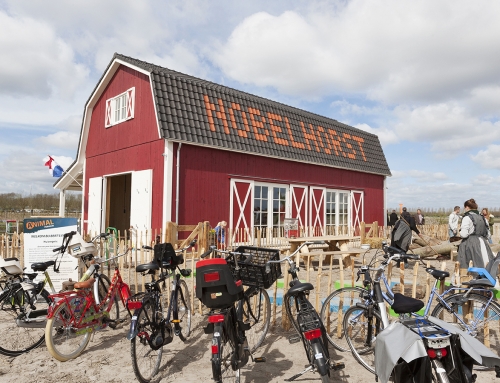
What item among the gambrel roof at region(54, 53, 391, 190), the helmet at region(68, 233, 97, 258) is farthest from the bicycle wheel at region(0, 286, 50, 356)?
the gambrel roof at region(54, 53, 391, 190)

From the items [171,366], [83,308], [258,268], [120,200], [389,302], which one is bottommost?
[171,366]

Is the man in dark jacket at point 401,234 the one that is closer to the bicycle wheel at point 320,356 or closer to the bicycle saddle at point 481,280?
the bicycle saddle at point 481,280

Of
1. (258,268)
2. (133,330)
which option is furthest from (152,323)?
(258,268)

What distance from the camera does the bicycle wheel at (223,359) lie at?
11.3ft

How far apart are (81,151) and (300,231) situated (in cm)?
903

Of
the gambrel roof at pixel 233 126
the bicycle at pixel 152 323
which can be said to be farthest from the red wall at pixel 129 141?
the bicycle at pixel 152 323

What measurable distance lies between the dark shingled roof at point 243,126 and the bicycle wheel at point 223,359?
8.71 meters

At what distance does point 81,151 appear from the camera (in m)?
16.0

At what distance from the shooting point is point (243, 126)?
1383 centimetres

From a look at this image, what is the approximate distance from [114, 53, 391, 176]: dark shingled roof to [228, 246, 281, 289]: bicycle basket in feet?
25.8

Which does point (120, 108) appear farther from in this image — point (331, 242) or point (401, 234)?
point (401, 234)

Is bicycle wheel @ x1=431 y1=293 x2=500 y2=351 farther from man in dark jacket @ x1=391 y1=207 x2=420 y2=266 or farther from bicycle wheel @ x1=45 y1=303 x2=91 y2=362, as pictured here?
man in dark jacket @ x1=391 y1=207 x2=420 y2=266

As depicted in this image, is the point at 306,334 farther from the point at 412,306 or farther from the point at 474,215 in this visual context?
the point at 474,215

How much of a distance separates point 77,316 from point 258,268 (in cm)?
213
